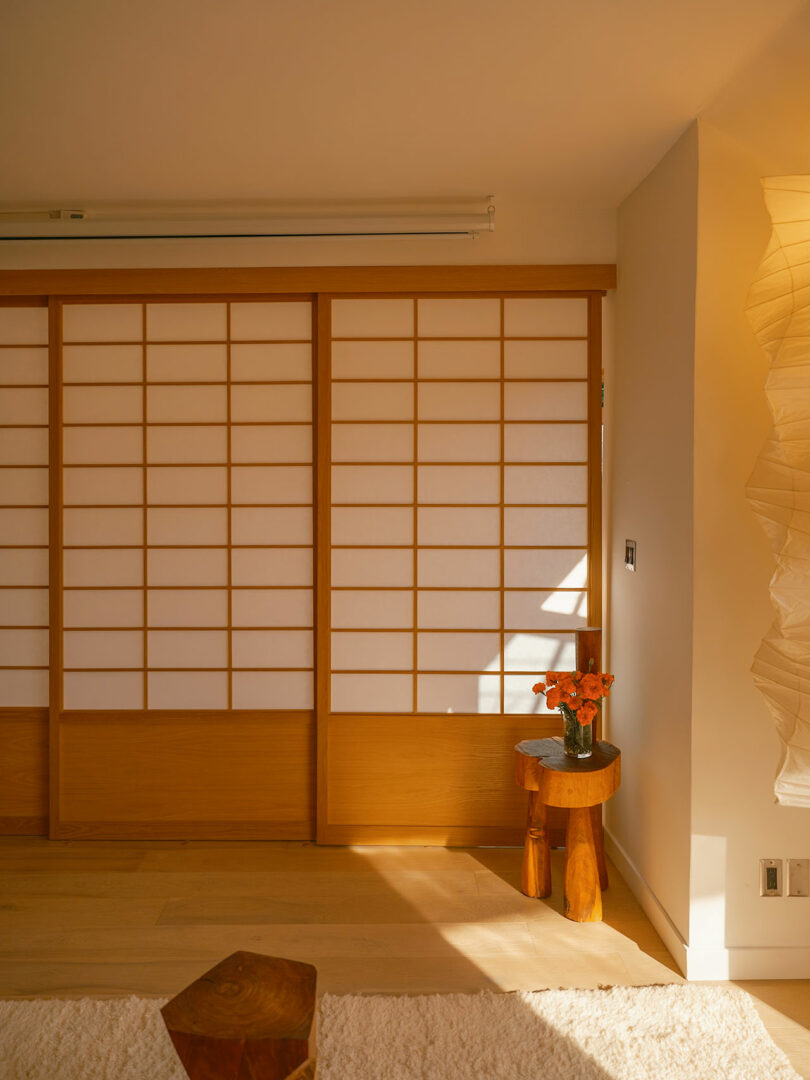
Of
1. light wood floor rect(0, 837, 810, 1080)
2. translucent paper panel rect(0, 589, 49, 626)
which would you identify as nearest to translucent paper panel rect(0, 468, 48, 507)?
translucent paper panel rect(0, 589, 49, 626)

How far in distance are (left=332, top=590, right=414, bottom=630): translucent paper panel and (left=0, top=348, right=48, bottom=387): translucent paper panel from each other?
1.72m

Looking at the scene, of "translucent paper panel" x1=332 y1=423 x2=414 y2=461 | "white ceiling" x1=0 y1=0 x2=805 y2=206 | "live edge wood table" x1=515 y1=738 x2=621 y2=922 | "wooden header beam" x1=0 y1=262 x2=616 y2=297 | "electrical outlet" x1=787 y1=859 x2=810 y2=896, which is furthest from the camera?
"translucent paper panel" x1=332 y1=423 x2=414 y2=461

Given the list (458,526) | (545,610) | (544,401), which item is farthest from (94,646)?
→ (544,401)

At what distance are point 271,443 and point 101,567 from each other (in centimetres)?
98

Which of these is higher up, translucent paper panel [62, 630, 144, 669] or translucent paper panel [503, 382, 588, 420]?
translucent paper panel [503, 382, 588, 420]

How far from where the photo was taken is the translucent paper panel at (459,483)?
3727mm

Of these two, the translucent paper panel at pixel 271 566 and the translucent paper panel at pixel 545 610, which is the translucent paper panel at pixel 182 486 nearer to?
the translucent paper panel at pixel 271 566

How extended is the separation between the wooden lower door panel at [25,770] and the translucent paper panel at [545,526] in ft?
7.77

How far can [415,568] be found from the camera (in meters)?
3.75

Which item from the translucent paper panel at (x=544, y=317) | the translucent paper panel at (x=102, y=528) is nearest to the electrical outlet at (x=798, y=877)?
the translucent paper panel at (x=544, y=317)

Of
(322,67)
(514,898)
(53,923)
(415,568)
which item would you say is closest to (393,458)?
(415,568)

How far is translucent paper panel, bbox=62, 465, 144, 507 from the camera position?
3.81 m

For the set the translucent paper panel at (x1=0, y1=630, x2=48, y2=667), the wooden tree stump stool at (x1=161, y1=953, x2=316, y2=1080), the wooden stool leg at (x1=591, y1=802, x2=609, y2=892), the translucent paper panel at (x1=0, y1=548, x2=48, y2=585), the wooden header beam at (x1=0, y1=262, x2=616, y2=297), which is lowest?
the wooden stool leg at (x1=591, y1=802, x2=609, y2=892)

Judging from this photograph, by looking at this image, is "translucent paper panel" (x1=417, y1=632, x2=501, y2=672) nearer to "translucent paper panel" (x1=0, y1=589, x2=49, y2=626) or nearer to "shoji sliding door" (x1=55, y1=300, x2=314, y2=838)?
"shoji sliding door" (x1=55, y1=300, x2=314, y2=838)
